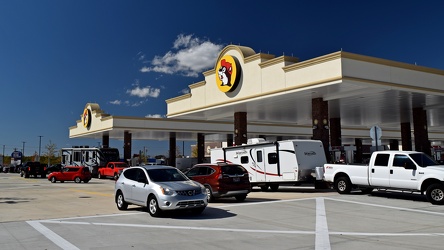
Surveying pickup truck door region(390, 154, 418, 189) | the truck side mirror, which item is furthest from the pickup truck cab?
the truck side mirror

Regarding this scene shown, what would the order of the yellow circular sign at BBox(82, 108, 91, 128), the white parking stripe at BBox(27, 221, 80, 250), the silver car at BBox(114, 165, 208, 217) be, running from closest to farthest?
the white parking stripe at BBox(27, 221, 80, 250), the silver car at BBox(114, 165, 208, 217), the yellow circular sign at BBox(82, 108, 91, 128)

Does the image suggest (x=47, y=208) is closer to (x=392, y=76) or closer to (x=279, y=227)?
(x=279, y=227)

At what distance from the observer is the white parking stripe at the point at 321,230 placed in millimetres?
8977

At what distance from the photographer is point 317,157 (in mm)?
22688

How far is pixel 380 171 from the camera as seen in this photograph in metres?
18.4

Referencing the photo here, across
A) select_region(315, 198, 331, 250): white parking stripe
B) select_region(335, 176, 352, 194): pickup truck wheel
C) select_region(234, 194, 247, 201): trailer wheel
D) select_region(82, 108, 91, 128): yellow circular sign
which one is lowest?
select_region(315, 198, 331, 250): white parking stripe

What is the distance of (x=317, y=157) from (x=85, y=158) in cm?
3100

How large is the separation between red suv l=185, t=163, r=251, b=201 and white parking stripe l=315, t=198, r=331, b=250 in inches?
125

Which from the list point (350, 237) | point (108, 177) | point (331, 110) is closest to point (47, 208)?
point (350, 237)

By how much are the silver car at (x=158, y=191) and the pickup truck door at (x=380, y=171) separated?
29.0 feet

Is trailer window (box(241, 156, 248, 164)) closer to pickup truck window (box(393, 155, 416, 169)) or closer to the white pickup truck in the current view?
the white pickup truck

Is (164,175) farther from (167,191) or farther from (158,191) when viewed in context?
(167,191)

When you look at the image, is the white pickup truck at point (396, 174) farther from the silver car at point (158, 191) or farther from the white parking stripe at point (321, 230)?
the silver car at point (158, 191)

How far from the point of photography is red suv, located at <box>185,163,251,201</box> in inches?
664
